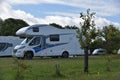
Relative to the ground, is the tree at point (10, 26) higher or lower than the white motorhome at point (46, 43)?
higher

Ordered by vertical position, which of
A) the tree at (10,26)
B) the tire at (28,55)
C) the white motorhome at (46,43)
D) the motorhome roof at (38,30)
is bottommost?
the tire at (28,55)

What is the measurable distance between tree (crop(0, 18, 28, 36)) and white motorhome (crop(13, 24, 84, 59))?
143 feet

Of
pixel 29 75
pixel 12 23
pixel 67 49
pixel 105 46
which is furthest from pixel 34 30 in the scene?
pixel 12 23

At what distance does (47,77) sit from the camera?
19312 mm

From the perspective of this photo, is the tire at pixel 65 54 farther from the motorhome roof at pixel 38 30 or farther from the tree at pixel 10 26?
the tree at pixel 10 26

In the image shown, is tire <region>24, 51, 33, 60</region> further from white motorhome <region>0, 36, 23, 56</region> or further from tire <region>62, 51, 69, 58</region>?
white motorhome <region>0, 36, 23, 56</region>

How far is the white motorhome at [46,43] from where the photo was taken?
135 feet

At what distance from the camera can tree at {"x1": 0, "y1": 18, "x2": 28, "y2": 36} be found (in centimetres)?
8675

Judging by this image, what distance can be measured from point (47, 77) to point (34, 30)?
72.8 ft

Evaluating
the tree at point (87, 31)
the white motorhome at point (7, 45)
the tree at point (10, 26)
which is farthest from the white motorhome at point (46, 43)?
the tree at point (10, 26)

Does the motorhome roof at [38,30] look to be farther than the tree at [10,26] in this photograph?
No

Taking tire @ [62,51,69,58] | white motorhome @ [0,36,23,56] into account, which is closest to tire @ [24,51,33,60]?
tire @ [62,51,69,58]

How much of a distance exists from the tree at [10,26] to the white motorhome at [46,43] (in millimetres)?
43461

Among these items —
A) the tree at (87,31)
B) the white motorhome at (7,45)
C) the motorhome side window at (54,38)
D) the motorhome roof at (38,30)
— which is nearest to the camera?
the tree at (87,31)
